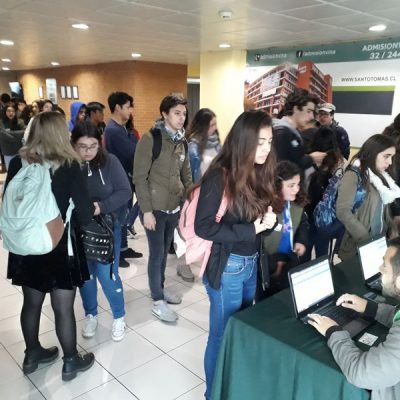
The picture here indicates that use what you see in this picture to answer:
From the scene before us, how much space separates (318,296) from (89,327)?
5.22 feet

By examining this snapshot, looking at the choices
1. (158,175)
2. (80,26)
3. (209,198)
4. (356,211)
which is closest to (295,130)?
(356,211)

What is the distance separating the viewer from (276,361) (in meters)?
1.35

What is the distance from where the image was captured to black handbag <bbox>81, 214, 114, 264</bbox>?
2.06 m

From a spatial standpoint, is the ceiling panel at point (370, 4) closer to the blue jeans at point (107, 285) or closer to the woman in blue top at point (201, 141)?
the woman in blue top at point (201, 141)

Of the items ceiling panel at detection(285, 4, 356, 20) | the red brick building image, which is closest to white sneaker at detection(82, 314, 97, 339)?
ceiling panel at detection(285, 4, 356, 20)

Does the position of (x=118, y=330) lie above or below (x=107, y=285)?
below

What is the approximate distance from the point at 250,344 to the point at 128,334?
4.44 ft

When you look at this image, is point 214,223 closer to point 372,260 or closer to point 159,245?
point 372,260

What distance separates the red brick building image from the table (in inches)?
209

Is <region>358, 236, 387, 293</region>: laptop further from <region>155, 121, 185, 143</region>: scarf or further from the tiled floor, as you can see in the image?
<region>155, 121, 185, 143</region>: scarf

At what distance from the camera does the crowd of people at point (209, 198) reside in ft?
5.10

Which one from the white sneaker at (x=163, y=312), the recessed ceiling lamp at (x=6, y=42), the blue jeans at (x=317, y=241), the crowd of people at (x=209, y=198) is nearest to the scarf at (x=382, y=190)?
the crowd of people at (x=209, y=198)

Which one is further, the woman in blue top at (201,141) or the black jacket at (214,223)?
the woman in blue top at (201,141)

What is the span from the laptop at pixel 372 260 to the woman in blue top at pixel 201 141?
1.60 m
